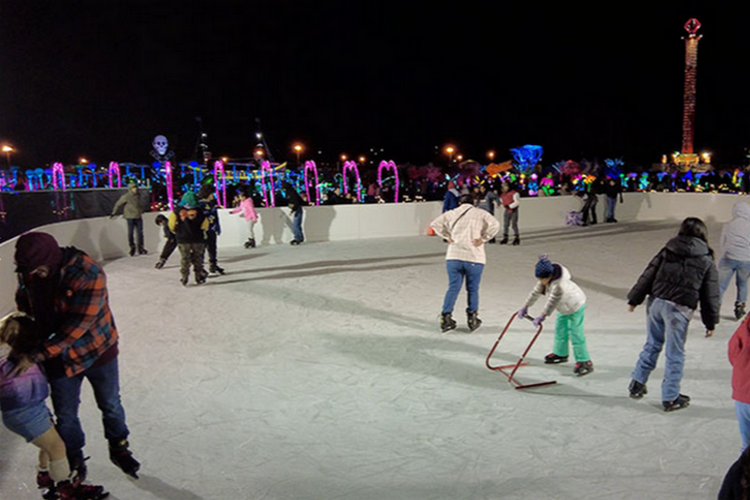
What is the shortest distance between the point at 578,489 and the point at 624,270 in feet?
22.0

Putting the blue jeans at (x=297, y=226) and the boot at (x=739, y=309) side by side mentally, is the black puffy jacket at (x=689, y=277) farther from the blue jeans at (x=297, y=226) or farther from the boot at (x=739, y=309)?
the blue jeans at (x=297, y=226)

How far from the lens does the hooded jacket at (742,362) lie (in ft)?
7.79

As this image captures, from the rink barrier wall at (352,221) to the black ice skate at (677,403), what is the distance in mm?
6851

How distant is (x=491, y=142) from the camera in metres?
67.2

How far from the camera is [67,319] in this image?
2727mm

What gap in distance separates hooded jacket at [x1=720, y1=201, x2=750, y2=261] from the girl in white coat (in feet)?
8.18

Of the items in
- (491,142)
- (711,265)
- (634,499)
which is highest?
(491,142)

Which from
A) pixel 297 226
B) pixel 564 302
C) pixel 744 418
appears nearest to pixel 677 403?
pixel 564 302

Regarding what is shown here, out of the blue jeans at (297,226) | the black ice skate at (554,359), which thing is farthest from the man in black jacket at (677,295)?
the blue jeans at (297,226)

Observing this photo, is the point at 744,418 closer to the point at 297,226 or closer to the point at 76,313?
the point at 76,313

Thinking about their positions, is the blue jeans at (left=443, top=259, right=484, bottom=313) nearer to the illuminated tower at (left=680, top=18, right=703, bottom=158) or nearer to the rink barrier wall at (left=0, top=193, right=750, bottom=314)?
the rink barrier wall at (left=0, top=193, right=750, bottom=314)

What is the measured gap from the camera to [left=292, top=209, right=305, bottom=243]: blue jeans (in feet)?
39.7

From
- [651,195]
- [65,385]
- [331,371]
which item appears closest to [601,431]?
[331,371]

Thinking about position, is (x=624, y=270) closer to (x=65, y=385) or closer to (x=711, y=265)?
(x=711, y=265)
